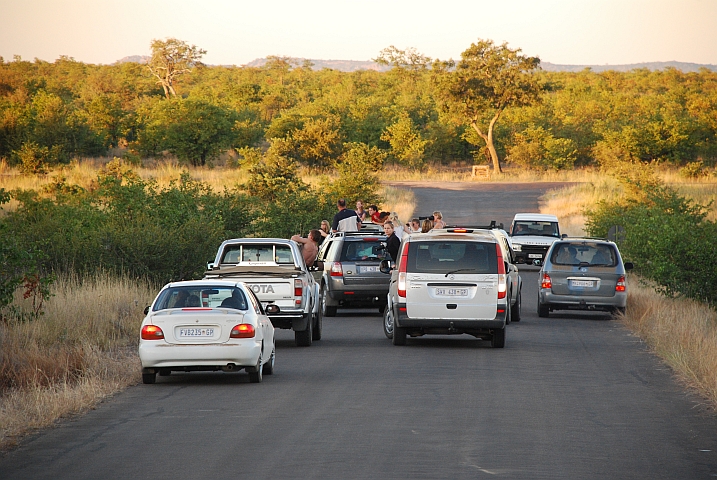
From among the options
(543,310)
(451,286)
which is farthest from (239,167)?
(451,286)

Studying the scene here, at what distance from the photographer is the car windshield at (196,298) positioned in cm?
1392

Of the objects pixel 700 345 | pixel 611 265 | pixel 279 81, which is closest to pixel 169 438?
pixel 700 345

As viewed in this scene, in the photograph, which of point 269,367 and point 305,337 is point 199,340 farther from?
point 305,337

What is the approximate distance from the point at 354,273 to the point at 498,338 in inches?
255

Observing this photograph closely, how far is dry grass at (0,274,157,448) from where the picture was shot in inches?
451

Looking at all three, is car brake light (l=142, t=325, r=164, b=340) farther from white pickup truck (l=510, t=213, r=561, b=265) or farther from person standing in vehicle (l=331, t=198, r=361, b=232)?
white pickup truck (l=510, t=213, r=561, b=265)

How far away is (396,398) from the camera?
1240 cm

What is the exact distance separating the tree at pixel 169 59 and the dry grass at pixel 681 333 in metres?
82.6

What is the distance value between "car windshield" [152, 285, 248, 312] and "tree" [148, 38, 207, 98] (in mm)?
93011

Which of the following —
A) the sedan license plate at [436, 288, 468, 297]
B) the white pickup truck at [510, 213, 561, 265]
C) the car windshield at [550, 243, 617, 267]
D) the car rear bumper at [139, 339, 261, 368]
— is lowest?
the white pickup truck at [510, 213, 561, 265]

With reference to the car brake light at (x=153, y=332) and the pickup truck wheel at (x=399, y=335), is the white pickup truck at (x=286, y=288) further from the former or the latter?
the car brake light at (x=153, y=332)

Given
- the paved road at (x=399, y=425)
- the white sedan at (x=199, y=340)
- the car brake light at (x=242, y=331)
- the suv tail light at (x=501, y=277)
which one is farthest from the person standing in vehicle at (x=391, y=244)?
the car brake light at (x=242, y=331)

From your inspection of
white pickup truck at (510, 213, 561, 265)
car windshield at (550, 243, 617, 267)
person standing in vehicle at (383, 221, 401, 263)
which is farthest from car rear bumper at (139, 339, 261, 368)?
white pickup truck at (510, 213, 561, 265)

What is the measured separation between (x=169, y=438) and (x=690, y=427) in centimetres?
498
